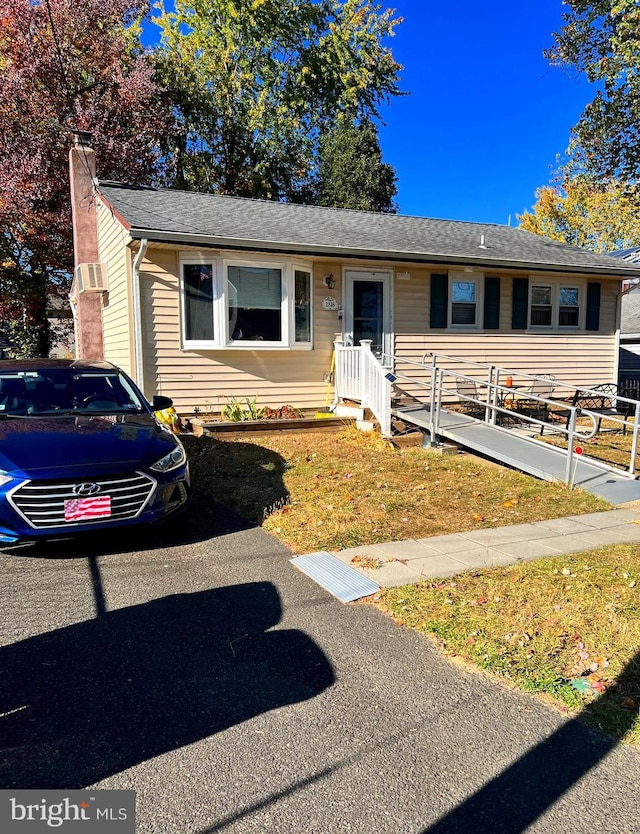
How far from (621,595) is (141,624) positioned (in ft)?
10.7

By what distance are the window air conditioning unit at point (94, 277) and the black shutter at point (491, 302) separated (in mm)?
8422

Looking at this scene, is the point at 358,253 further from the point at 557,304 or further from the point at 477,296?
the point at 557,304

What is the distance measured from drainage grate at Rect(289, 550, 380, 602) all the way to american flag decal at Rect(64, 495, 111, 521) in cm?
155

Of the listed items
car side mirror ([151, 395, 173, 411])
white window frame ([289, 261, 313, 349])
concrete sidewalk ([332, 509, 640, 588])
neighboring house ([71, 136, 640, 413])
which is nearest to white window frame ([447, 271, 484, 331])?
neighboring house ([71, 136, 640, 413])

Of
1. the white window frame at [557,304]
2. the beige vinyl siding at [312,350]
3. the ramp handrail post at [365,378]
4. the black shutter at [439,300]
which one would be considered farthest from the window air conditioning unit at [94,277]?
the white window frame at [557,304]

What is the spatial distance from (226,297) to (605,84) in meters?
12.3

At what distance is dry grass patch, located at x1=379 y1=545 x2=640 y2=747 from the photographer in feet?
9.44

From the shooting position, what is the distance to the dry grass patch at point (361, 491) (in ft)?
18.0

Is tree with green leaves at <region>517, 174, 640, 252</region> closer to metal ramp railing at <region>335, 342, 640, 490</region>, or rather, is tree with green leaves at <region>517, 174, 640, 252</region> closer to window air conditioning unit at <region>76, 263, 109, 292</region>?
metal ramp railing at <region>335, 342, 640, 490</region>

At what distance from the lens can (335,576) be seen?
14.1 ft

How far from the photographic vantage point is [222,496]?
642cm

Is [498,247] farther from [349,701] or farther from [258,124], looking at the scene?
[258,124]

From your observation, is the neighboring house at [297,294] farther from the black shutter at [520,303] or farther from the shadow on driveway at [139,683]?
the shadow on driveway at [139,683]
